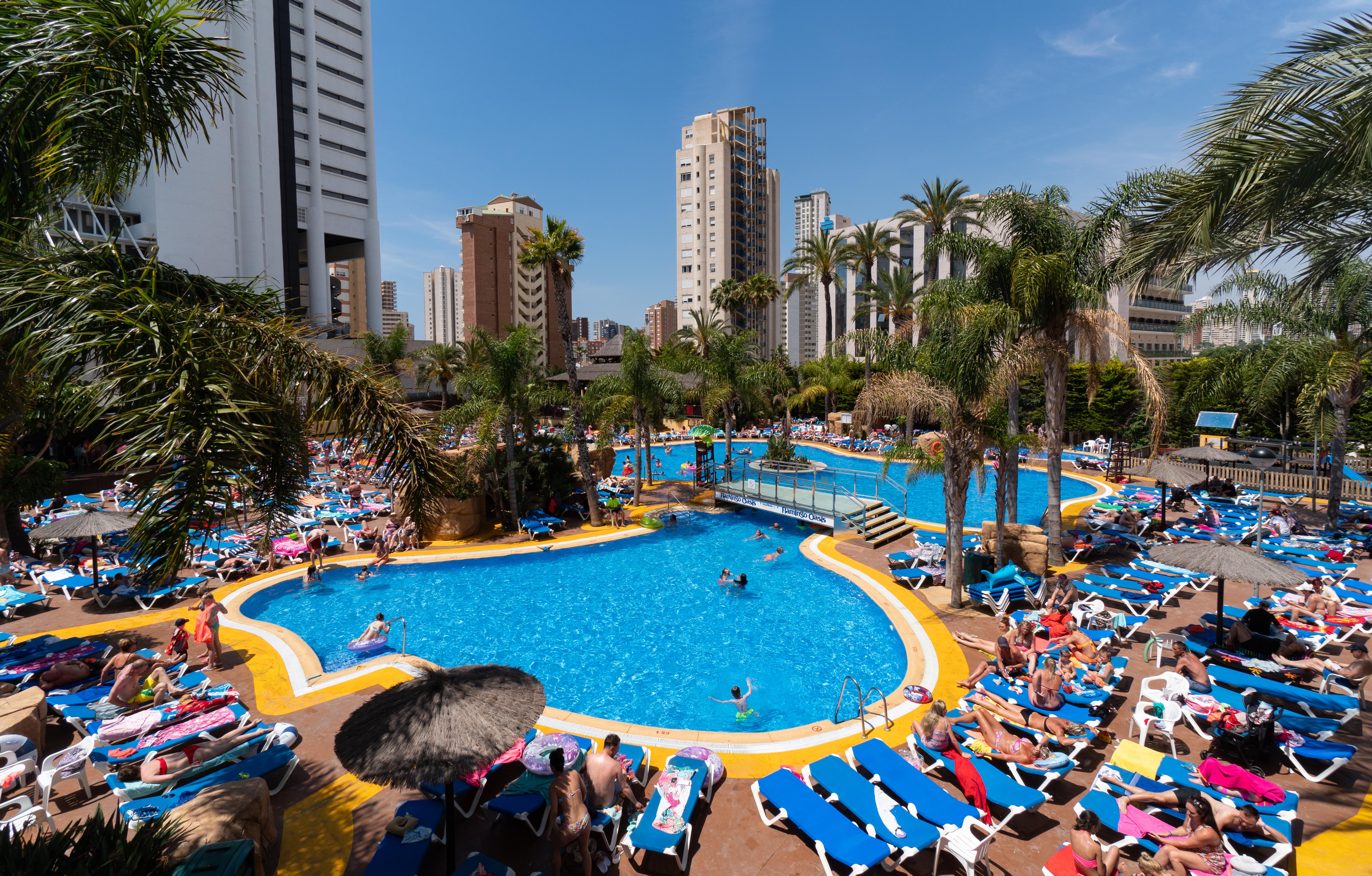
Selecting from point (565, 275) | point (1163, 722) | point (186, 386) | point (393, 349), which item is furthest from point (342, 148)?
point (1163, 722)

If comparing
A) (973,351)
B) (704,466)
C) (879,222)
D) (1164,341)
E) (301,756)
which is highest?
(879,222)

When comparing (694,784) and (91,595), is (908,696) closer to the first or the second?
(694,784)

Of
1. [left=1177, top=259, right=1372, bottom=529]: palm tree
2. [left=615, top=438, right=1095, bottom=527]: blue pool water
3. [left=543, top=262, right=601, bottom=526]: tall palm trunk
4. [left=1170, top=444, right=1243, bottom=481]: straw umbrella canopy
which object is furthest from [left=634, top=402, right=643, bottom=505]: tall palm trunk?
[left=1170, top=444, right=1243, bottom=481]: straw umbrella canopy

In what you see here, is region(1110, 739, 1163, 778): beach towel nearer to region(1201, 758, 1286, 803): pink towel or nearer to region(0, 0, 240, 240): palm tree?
region(1201, 758, 1286, 803): pink towel

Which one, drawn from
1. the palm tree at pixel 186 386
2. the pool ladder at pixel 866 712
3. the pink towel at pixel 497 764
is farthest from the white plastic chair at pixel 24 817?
the pool ladder at pixel 866 712

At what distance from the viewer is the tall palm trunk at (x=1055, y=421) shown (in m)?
13.6

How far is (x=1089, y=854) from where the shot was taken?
5254 millimetres

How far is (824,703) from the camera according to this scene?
9.96 meters

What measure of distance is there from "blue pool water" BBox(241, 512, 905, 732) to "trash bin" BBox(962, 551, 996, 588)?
215 centimetres

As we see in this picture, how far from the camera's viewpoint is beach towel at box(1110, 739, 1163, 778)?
6.58 metres

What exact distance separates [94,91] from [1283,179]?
10108mm

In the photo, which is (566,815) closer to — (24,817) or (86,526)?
(24,817)

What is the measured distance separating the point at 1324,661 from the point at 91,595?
2279 centimetres

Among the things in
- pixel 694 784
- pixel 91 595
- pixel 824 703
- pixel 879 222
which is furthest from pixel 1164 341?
pixel 91 595
